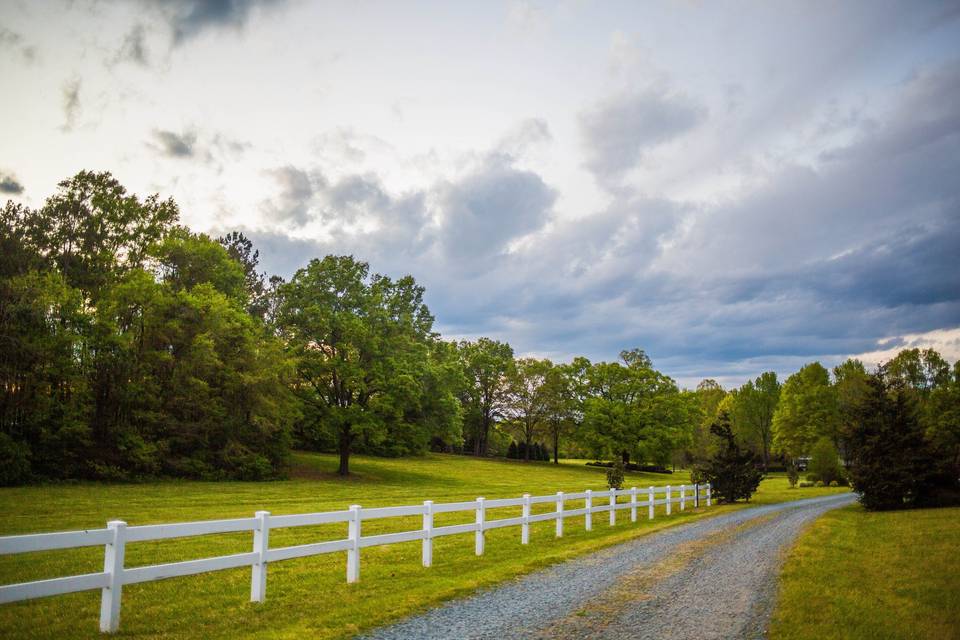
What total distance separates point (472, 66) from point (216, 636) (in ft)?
63.0

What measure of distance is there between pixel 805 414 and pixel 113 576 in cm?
7074

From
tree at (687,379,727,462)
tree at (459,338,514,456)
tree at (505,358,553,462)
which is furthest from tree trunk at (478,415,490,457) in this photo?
tree at (687,379,727,462)

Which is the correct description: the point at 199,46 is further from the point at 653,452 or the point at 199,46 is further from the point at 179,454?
the point at 653,452

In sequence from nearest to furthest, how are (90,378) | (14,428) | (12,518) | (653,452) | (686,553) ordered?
1. (686,553)
2. (12,518)
3. (14,428)
4. (90,378)
5. (653,452)

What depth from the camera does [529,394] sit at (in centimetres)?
6781

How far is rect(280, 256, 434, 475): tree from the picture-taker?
36.9m

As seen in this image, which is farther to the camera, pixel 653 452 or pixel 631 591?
pixel 653 452

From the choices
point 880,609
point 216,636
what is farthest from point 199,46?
point 880,609

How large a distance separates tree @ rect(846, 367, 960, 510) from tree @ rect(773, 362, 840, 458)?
1799 inches

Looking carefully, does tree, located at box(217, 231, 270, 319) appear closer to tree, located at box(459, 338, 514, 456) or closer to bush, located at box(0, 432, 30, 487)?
tree, located at box(459, 338, 514, 456)

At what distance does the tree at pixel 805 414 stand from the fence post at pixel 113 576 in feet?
223

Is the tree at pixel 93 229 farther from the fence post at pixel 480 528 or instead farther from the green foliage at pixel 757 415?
the green foliage at pixel 757 415

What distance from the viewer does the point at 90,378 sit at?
3112cm

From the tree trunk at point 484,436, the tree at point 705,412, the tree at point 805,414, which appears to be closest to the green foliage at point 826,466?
the tree at point 705,412
